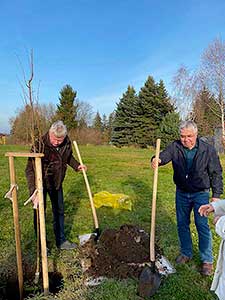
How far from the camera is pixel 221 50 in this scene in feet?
88.1

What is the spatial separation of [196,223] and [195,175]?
0.64m

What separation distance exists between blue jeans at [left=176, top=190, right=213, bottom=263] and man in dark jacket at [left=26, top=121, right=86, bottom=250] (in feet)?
5.02

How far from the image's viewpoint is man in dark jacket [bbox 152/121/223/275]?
3.65 m

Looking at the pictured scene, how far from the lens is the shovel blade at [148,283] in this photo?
3.19 metres

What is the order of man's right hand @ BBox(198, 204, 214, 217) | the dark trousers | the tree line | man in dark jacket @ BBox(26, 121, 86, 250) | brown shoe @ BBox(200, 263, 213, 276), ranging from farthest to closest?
the tree line, the dark trousers, man in dark jacket @ BBox(26, 121, 86, 250), brown shoe @ BBox(200, 263, 213, 276), man's right hand @ BBox(198, 204, 214, 217)

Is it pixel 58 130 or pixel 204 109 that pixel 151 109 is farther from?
pixel 58 130

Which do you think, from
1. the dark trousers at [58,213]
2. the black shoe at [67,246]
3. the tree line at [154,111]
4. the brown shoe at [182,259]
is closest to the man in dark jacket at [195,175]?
the brown shoe at [182,259]

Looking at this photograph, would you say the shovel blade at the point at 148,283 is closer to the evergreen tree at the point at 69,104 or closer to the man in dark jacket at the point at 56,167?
the man in dark jacket at the point at 56,167

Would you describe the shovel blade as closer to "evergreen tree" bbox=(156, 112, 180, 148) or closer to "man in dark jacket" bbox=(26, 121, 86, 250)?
"man in dark jacket" bbox=(26, 121, 86, 250)

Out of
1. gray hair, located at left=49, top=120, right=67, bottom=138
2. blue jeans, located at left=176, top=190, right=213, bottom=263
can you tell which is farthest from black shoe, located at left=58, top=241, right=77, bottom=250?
gray hair, located at left=49, top=120, right=67, bottom=138

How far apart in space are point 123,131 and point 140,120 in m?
2.84

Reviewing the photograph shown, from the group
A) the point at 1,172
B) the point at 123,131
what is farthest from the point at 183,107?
the point at 1,172

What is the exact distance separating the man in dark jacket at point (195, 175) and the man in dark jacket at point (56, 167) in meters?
1.28

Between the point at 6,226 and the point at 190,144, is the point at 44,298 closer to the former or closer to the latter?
the point at 190,144
